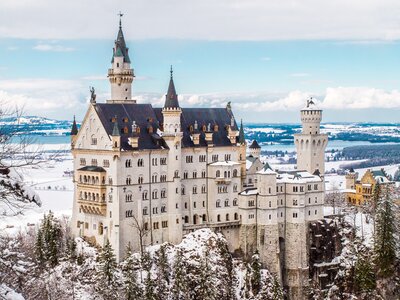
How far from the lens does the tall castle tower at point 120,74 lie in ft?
332

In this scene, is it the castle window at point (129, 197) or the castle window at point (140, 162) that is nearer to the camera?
the castle window at point (129, 197)

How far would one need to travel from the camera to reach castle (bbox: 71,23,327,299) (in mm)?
89750

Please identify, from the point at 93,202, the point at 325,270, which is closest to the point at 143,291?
the point at 93,202

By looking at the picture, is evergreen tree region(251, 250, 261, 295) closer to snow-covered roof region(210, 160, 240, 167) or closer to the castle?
the castle

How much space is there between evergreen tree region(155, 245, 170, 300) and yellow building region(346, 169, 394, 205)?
164 ft

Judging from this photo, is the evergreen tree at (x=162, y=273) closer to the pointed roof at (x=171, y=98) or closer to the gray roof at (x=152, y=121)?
the gray roof at (x=152, y=121)

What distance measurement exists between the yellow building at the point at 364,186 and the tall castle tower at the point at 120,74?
168 ft

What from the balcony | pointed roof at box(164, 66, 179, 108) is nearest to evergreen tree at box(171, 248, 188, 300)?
the balcony

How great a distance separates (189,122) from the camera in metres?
101

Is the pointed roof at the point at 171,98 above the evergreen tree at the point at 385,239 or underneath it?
above

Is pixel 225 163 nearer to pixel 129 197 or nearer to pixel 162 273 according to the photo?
pixel 129 197

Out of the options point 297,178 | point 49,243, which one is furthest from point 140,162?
point 297,178

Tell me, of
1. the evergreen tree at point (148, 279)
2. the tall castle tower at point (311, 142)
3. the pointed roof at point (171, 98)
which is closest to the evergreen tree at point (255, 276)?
the evergreen tree at point (148, 279)

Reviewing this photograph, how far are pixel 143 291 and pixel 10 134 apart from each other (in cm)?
6270
